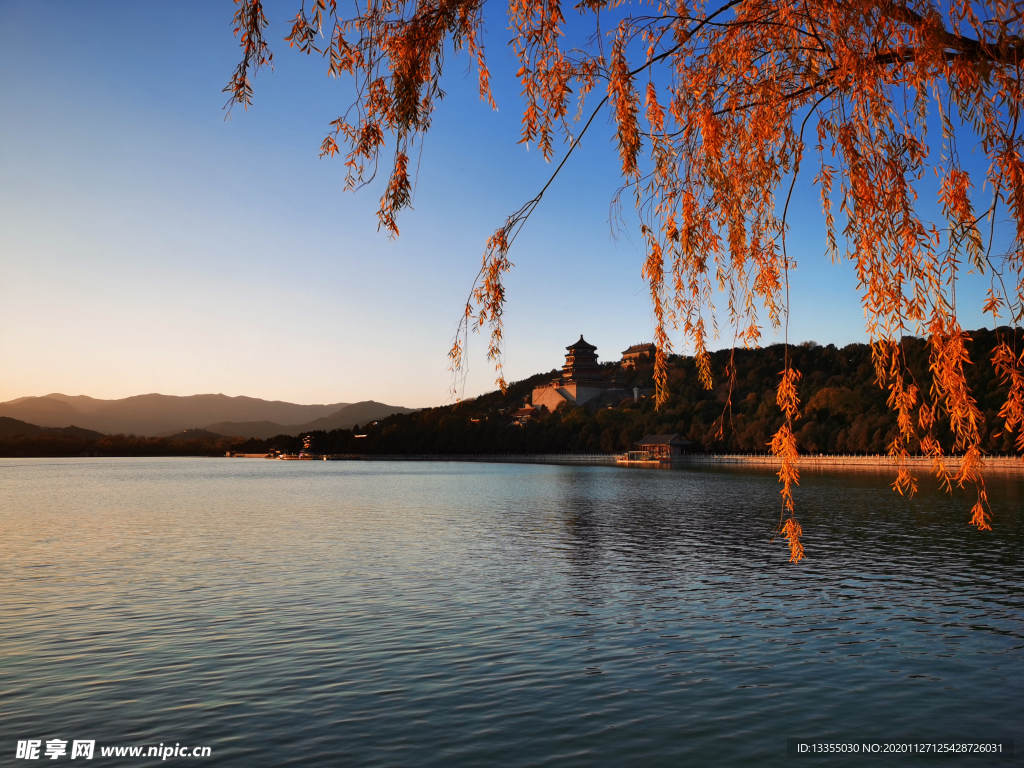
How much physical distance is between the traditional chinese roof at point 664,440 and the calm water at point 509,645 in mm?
74228

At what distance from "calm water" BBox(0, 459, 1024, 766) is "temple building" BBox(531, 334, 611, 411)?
11687cm

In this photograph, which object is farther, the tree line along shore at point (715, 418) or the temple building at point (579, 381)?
the temple building at point (579, 381)

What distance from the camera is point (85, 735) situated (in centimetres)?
783

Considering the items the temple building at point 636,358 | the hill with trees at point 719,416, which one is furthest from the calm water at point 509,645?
the temple building at point 636,358

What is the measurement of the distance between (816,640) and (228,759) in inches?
329

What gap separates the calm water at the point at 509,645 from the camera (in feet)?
26.2

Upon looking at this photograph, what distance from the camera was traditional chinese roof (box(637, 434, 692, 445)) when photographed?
99188 millimetres

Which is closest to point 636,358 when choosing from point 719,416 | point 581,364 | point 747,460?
point 581,364

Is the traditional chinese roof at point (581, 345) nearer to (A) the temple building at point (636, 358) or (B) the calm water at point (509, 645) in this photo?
(A) the temple building at point (636, 358)

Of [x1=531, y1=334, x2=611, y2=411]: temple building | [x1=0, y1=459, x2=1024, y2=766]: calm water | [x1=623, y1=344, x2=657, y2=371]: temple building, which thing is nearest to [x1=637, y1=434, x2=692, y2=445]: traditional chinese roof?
[x1=531, y1=334, x2=611, y2=411]: temple building

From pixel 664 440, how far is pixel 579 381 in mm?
44722

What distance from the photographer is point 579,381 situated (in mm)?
143250

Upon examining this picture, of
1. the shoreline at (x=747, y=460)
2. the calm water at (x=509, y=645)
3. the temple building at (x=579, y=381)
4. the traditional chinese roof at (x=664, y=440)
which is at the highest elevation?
the temple building at (x=579, y=381)

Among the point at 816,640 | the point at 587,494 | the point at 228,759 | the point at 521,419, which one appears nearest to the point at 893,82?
the point at 228,759
